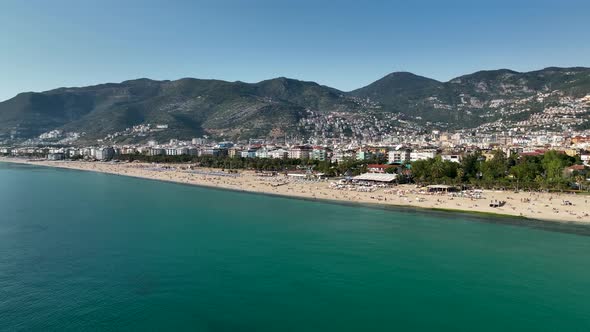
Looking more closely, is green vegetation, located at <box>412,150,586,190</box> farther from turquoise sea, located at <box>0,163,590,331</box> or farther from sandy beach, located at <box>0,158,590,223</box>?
turquoise sea, located at <box>0,163,590,331</box>

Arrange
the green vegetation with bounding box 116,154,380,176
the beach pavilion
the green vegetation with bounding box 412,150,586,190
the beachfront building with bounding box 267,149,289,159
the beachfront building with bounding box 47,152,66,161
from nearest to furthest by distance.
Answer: the green vegetation with bounding box 412,150,586,190 → the beach pavilion → the green vegetation with bounding box 116,154,380,176 → the beachfront building with bounding box 267,149,289,159 → the beachfront building with bounding box 47,152,66,161

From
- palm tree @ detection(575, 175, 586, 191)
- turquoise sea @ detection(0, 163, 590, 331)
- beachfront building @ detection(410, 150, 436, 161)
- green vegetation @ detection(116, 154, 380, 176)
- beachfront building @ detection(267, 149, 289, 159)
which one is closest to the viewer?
turquoise sea @ detection(0, 163, 590, 331)

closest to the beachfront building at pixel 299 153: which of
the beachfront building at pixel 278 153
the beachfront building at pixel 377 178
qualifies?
the beachfront building at pixel 278 153

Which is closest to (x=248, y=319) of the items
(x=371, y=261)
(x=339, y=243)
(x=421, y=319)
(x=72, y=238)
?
(x=421, y=319)

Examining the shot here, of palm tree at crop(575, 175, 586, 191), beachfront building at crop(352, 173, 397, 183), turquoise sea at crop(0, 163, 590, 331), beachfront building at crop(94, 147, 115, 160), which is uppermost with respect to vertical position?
beachfront building at crop(94, 147, 115, 160)

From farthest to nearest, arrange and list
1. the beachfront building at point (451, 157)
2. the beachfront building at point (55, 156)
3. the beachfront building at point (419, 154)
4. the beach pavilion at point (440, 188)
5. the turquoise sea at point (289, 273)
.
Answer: the beachfront building at point (55, 156) → the beachfront building at point (419, 154) → the beachfront building at point (451, 157) → the beach pavilion at point (440, 188) → the turquoise sea at point (289, 273)

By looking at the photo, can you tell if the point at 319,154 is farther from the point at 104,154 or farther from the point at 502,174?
the point at 104,154

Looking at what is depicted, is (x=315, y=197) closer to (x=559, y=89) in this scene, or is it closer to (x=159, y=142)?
(x=159, y=142)

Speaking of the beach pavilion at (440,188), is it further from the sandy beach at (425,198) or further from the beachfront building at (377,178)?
the beachfront building at (377,178)

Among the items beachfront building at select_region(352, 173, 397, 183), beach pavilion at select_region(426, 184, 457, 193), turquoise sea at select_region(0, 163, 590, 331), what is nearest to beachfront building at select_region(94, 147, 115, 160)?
beachfront building at select_region(352, 173, 397, 183)
